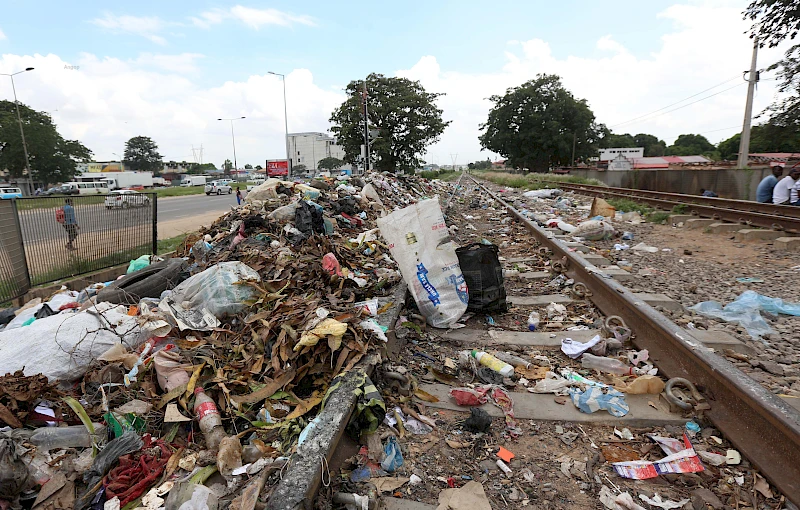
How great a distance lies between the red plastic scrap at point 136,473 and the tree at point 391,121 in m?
33.6

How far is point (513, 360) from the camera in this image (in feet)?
10.7

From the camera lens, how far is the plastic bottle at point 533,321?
158 inches

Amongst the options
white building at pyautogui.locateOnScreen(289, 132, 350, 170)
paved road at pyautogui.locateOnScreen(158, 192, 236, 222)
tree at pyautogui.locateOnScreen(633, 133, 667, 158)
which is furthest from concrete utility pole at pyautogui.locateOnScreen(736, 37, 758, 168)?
tree at pyautogui.locateOnScreen(633, 133, 667, 158)

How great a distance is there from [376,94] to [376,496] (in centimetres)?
3787

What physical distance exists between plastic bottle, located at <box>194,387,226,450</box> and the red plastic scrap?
211mm

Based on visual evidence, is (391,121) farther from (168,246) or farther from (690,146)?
(690,146)

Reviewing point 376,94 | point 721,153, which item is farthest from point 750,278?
point 721,153

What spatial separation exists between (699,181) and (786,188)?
674 centimetres

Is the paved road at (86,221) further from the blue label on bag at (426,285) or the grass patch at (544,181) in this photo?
the grass patch at (544,181)

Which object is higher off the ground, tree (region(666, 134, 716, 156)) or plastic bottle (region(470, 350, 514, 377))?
tree (region(666, 134, 716, 156))

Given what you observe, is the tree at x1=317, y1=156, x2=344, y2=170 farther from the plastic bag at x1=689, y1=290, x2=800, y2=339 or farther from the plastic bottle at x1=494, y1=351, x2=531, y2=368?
the plastic bottle at x1=494, y1=351, x2=531, y2=368

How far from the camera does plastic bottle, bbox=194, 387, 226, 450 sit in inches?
93.7

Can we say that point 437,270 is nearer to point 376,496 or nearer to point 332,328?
point 332,328

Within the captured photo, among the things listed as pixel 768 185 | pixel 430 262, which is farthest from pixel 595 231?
pixel 768 185
